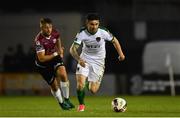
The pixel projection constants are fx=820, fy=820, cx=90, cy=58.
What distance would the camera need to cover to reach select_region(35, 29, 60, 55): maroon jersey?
17938 mm

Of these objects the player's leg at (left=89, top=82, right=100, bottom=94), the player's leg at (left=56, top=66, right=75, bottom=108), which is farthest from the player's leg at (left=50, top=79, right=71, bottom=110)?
the player's leg at (left=89, top=82, right=100, bottom=94)

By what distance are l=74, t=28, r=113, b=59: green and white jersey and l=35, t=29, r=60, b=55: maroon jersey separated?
50 cm

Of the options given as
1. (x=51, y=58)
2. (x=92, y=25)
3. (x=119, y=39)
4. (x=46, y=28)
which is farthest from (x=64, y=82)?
(x=119, y=39)

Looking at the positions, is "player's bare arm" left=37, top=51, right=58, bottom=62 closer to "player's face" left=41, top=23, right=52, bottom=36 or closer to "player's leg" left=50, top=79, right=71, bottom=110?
"player's face" left=41, top=23, right=52, bottom=36

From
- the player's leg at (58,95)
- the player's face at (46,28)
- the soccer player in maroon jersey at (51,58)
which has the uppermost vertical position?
the player's face at (46,28)

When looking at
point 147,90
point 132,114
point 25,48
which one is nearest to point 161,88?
point 147,90

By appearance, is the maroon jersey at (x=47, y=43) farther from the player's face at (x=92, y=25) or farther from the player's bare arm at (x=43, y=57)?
the player's face at (x=92, y=25)

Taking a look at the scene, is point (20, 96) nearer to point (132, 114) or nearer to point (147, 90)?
point (147, 90)

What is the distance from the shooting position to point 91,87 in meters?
18.9

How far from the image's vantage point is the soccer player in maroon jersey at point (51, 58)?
17906 mm

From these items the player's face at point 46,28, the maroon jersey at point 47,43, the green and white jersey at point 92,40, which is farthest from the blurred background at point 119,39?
the player's face at point 46,28

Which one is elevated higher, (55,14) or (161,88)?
(55,14)

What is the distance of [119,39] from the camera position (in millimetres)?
29938

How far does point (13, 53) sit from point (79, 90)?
41.1ft
